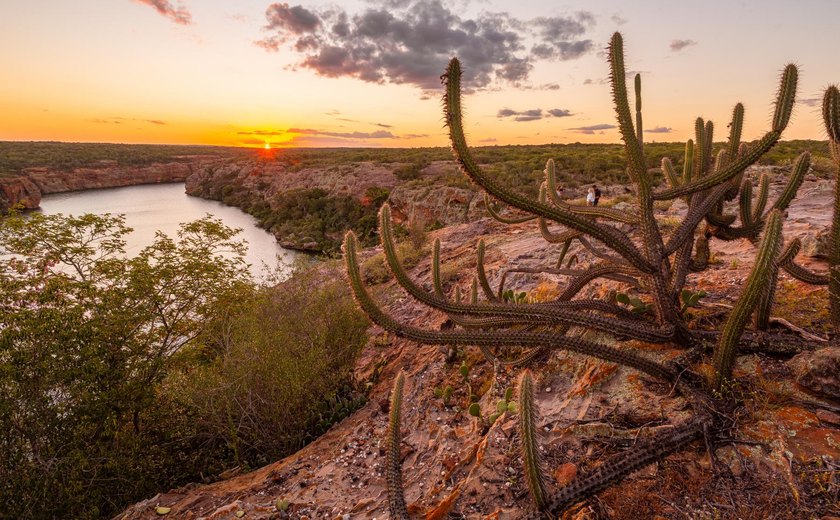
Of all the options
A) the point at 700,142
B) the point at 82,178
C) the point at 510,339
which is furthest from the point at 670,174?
the point at 82,178

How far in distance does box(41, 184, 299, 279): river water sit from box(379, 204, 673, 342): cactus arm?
19778mm

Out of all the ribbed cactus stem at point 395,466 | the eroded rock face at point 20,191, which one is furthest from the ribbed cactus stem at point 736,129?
the eroded rock face at point 20,191

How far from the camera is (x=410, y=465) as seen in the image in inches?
174

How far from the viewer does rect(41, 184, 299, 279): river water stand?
26.7 meters

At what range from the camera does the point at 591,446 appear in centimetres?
315

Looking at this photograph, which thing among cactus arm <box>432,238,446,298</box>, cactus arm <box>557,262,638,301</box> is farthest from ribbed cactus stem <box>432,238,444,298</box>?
cactus arm <box>557,262,638,301</box>

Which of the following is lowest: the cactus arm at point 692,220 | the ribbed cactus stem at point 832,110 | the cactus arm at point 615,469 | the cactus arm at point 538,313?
the cactus arm at point 615,469

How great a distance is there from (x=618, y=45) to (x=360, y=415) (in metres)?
5.80

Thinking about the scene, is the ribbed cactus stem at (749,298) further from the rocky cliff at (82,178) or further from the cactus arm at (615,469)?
the rocky cliff at (82,178)

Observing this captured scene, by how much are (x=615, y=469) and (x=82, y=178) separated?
235 ft

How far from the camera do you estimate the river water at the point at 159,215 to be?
26717mm

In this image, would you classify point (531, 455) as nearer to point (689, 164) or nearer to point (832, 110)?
point (832, 110)

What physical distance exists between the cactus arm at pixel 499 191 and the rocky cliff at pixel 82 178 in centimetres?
3727

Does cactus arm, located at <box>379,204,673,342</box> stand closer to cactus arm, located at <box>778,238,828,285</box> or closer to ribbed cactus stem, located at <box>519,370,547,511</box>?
ribbed cactus stem, located at <box>519,370,547,511</box>
